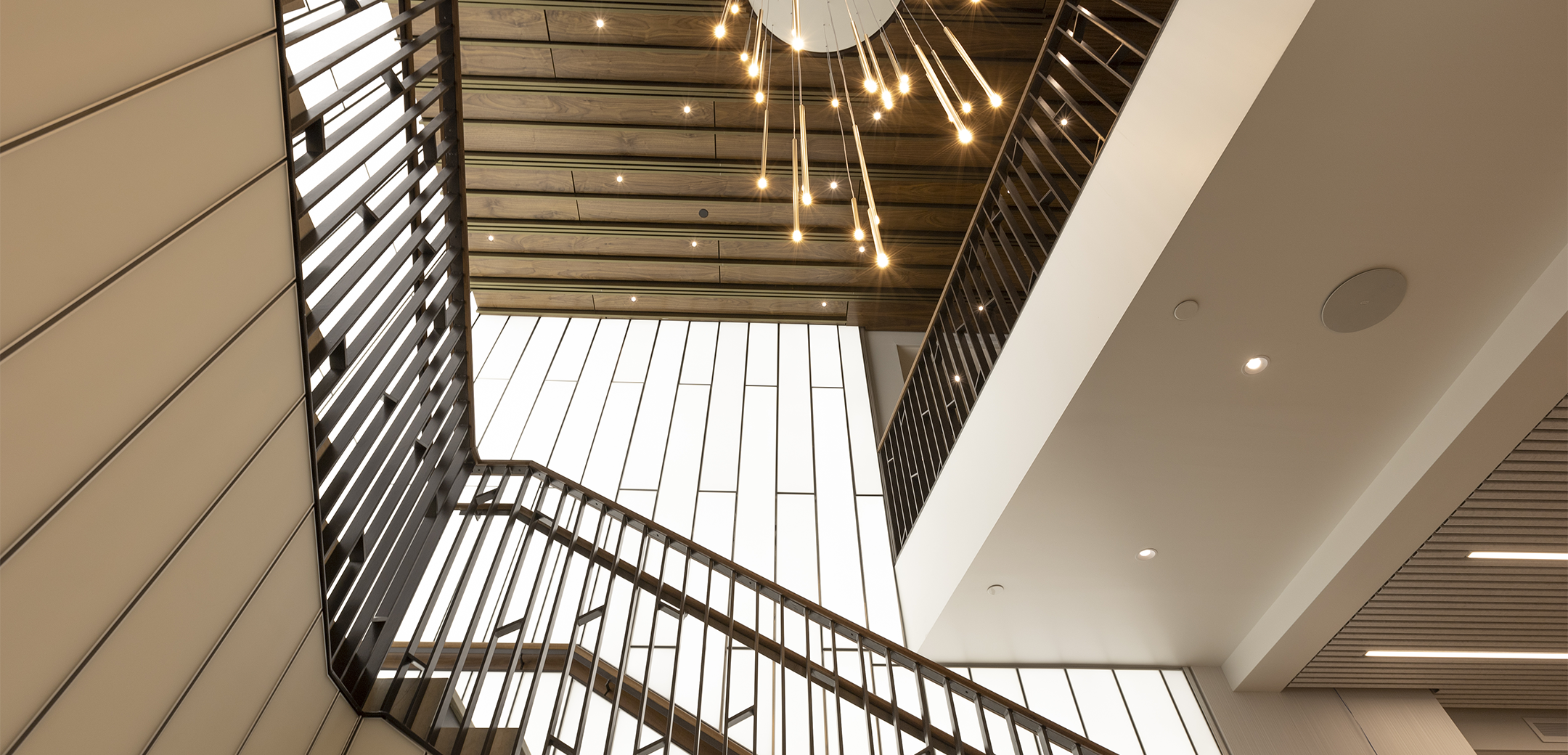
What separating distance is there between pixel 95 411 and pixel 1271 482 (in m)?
4.61

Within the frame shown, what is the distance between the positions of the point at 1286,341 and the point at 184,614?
12.7 ft

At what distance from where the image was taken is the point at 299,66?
301 cm

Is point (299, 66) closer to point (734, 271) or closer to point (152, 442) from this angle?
point (152, 442)

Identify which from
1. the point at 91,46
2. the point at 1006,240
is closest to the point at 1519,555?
the point at 1006,240

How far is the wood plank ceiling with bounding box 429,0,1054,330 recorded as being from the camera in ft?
21.4

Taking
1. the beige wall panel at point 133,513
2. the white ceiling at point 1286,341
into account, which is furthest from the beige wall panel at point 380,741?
the white ceiling at point 1286,341

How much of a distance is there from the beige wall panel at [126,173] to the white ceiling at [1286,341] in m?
2.90

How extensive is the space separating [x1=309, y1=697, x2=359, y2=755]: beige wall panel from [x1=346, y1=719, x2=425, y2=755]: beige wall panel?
32 millimetres

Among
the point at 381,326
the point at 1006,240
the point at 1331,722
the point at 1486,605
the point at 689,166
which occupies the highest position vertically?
the point at 689,166

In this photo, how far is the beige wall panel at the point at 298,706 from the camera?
209 centimetres

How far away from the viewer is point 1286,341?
316 centimetres

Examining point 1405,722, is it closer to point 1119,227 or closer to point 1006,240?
point 1006,240

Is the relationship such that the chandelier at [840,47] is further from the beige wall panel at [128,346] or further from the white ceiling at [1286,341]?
the beige wall panel at [128,346]

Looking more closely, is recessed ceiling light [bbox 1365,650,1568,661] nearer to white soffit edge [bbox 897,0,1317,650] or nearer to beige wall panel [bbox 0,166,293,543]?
white soffit edge [bbox 897,0,1317,650]
